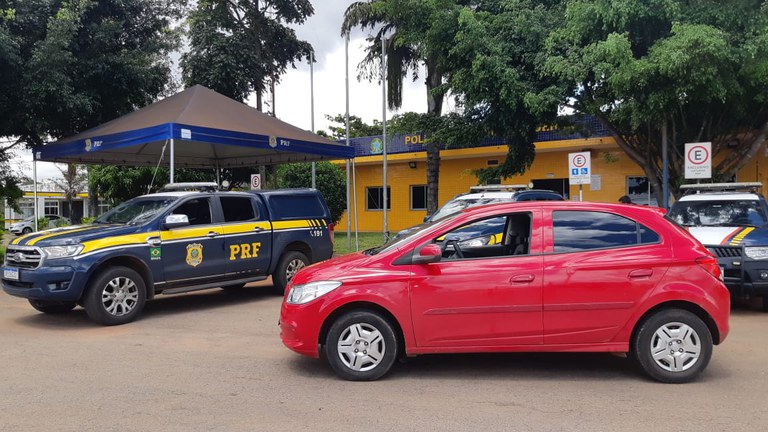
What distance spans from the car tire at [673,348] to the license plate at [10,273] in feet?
25.2

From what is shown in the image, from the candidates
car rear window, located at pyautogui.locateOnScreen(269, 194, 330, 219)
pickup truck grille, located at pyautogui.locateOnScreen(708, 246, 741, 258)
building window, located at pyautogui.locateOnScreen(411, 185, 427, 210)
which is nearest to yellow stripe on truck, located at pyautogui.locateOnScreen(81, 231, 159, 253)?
car rear window, located at pyautogui.locateOnScreen(269, 194, 330, 219)

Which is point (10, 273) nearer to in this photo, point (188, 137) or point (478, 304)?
point (188, 137)

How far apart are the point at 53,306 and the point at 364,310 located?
5.85 meters

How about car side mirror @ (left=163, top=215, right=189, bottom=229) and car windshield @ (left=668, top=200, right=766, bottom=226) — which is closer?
car side mirror @ (left=163, top=215, right=189, bottom=229)

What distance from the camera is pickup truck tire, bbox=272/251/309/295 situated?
10.2 meters

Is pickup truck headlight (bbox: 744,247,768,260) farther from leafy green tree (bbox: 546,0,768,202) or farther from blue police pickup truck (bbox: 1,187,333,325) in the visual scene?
blue police pickup truck (bbox: 1,187,333,325)

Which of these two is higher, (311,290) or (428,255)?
(428,255)

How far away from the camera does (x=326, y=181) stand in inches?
1046

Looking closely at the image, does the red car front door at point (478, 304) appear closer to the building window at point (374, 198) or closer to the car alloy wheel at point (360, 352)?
the car alloy wheel at point (360, 352)

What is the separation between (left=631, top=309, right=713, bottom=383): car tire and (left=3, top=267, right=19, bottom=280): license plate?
768 centimetres

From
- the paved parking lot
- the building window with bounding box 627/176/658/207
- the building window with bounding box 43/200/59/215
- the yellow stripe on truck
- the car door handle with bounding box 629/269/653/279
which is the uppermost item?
the building window with bounding box 43/200/59/215

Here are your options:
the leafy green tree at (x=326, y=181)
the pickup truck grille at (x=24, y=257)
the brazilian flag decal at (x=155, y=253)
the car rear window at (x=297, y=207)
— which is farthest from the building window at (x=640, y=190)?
the pickup truck grille at (x=24, y=257)

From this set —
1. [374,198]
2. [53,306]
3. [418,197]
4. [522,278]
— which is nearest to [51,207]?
[374,198]

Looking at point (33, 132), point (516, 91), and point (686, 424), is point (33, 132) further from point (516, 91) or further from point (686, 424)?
point (686, 424)
